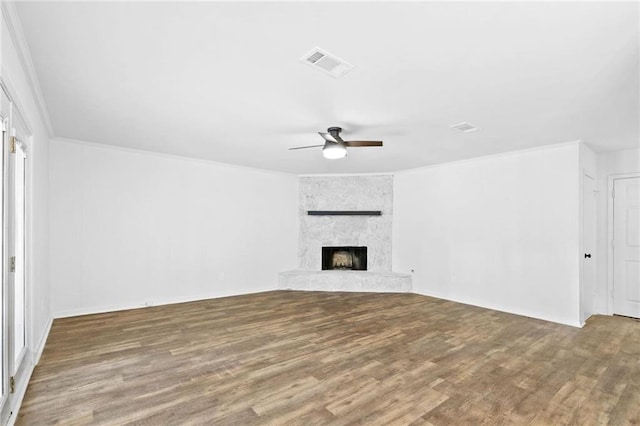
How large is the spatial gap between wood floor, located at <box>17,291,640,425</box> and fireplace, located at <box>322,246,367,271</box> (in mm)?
2476

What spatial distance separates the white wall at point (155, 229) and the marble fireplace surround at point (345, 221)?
554 millimetres

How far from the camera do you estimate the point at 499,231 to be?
525 cm

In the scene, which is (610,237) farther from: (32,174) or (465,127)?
(32,174)

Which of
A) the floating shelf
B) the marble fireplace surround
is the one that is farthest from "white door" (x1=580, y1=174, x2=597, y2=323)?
the floating shelf

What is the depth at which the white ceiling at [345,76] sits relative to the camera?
179 centimetres

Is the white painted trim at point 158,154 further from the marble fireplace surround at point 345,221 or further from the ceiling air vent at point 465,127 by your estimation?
the ceiling air vent at point 465,127

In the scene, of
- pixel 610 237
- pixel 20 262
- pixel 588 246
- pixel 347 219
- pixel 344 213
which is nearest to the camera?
pixel 20 262

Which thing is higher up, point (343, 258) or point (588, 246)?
point (588, 246)

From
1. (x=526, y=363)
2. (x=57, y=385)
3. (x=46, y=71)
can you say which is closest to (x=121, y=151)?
(x=46, y=71)

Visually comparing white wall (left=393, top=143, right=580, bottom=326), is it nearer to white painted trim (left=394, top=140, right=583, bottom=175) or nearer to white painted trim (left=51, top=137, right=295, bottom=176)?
white painted trim (left=394, top=140, right=583, bottom=175)

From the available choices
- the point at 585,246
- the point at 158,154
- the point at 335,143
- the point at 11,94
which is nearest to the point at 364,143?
the point at 335,143

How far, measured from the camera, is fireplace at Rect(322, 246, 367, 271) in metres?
7.20

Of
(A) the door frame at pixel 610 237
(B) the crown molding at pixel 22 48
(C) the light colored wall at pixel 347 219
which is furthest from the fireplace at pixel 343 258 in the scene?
(B) the crown molding at pixel 22 48

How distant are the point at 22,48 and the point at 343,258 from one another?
6.17 meters
